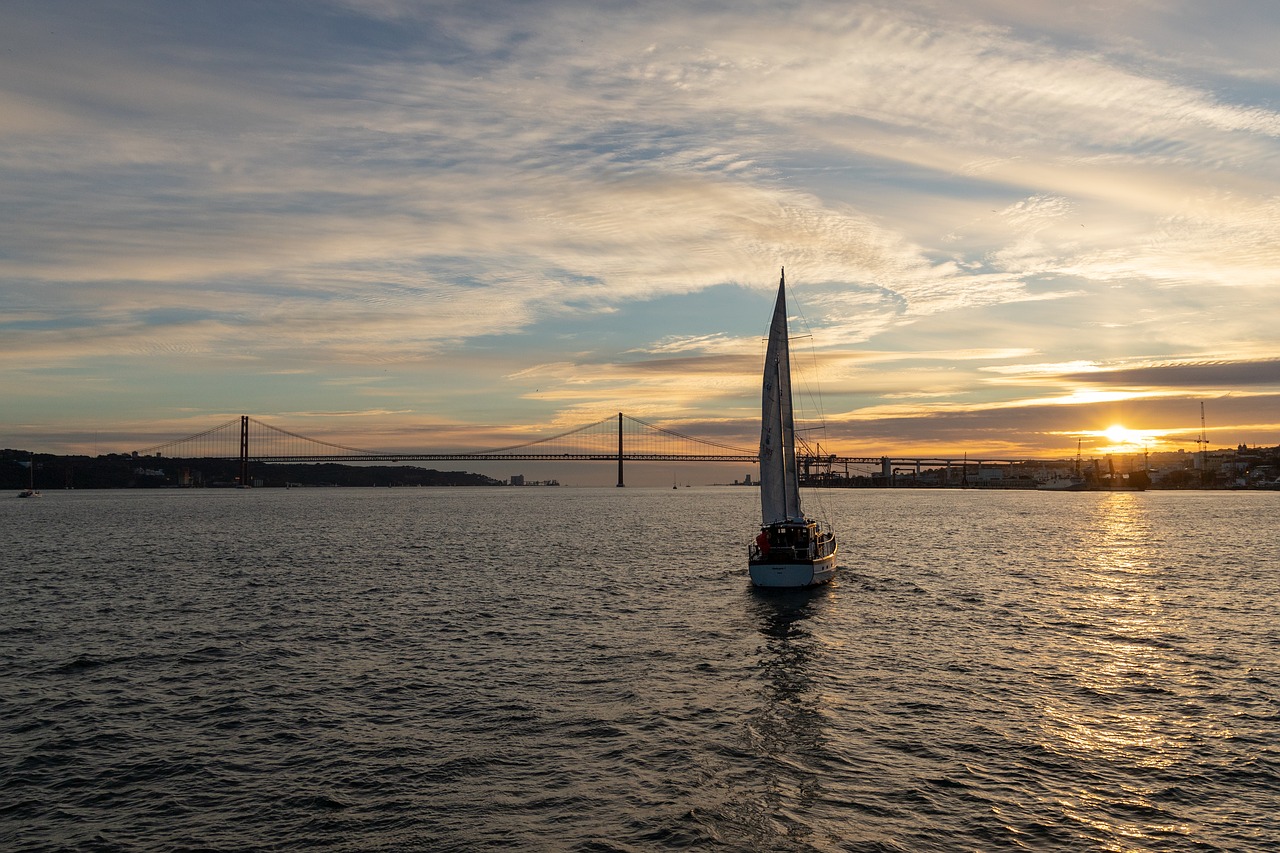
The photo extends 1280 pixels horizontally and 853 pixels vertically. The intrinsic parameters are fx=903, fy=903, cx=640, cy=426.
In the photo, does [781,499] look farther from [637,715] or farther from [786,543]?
[637,715]

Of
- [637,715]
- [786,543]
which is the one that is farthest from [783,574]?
[637,715]

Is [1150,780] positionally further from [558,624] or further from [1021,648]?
[558,624]

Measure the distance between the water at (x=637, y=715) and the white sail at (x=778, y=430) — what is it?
546 cm

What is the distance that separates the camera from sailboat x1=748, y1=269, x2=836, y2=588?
143 feet

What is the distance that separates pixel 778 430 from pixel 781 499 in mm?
3615

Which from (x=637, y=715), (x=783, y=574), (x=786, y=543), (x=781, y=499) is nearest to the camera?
(x=637, y=715)

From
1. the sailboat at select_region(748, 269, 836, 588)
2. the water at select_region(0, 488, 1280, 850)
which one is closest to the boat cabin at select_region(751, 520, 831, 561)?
the sailboat at select_region(748, 269, 836, 588)

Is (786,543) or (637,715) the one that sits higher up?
(786,543)

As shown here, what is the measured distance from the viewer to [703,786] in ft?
57.2

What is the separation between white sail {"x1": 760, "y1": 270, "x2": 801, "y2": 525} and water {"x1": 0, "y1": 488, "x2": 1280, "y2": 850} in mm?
5462

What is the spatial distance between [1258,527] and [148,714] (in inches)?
4408

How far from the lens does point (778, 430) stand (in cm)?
4744

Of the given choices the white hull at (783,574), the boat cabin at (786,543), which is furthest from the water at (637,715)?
the boat cabin at (786,543)

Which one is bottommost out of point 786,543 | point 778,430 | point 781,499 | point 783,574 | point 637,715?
point 637,715
